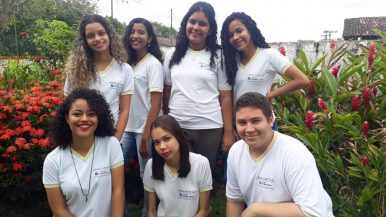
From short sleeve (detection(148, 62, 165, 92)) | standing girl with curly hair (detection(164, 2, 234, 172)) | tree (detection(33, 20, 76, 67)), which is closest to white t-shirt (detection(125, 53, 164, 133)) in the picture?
short sleeve (detection(148, 62, 165, 92))

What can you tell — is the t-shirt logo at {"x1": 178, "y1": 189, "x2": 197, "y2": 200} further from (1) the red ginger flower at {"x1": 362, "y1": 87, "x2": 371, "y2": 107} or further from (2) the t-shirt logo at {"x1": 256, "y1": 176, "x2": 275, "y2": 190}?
(1) the red ginger flower at {"x1": 362, "y1": 87, "x2": 371, "y2": 107}

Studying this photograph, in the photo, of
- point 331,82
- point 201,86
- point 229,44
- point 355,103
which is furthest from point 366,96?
point 201,86

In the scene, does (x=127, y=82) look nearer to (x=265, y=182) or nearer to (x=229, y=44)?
(x=229, y=44)

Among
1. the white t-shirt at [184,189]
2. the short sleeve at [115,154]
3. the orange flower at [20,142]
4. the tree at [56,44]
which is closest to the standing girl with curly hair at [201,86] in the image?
the white t-shirt at [184,189]

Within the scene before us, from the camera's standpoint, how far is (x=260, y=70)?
3.09 metres

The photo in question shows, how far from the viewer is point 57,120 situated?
8.96 ft

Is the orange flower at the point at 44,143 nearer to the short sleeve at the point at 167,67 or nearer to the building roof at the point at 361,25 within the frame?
the short sleeve at the point at 167,67

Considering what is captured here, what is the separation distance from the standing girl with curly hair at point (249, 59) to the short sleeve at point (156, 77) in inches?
21.4

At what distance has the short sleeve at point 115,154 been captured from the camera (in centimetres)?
279

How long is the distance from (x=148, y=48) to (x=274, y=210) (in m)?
1.83

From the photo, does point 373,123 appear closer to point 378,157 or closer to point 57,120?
point 378,157

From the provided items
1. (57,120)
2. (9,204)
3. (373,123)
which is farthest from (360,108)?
(9,204)

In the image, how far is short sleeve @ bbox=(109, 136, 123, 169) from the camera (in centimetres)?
279

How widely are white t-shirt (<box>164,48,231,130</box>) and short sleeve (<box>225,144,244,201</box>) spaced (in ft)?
1.81
